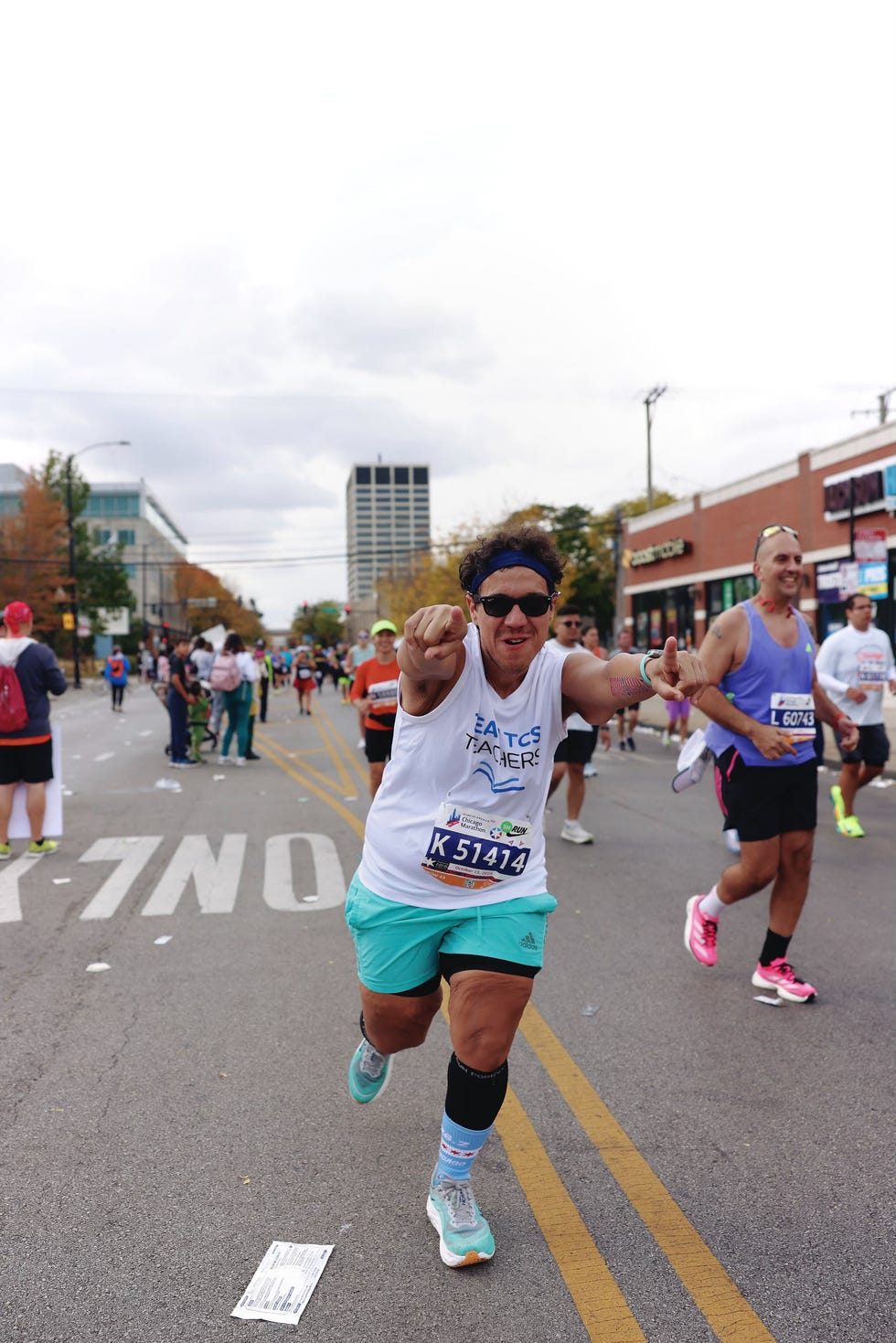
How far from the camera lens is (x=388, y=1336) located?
8.16ft

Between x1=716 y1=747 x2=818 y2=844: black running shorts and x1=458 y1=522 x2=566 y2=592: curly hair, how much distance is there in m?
2.32

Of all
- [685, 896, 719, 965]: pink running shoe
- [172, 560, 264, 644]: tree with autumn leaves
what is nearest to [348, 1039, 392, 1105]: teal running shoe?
[685, 896, 719, 965]: pink running shoe

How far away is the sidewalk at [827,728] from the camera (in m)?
14.8

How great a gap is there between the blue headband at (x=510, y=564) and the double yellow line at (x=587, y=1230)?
1795 millimetres

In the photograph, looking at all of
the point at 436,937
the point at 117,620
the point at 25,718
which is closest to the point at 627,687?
the point at 436,937

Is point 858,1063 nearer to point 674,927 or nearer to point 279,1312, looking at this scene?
point 674,927

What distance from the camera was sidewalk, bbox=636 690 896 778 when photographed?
48.5ft

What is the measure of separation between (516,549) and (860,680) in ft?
23.2

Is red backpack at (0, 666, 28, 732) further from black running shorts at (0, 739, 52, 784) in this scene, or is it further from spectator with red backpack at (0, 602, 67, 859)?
black running shorts at (0, 739, 52, 784)

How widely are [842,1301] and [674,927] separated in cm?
357

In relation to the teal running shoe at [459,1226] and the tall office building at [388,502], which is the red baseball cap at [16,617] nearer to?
the teal running shoe at [459,1226]

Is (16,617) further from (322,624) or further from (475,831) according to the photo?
(322,624)

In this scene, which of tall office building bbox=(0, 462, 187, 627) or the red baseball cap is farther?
tall office building bbox=(0, 462, 187, 627)

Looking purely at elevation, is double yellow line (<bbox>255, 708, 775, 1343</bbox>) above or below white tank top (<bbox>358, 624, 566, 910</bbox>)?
below
